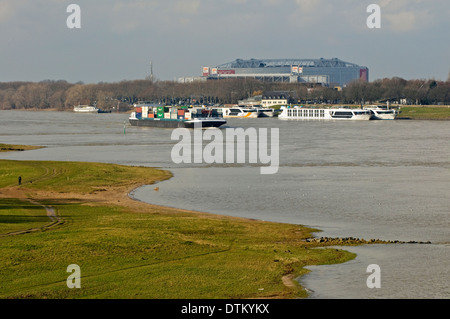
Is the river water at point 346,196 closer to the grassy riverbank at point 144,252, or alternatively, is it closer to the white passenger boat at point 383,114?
the grassy riverbank at point 144,252

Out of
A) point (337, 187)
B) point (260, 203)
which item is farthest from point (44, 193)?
Answer: point (337, 187)

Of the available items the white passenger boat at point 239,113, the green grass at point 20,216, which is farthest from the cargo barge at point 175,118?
the green grass at point 20,216

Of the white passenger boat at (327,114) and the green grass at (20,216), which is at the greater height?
the white passenger boat at (327,114)

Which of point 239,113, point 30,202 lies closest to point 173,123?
point 239,113

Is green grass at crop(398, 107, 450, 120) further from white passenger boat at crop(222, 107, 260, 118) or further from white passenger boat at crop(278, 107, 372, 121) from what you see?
white passenger boat at crop(222, 107, 260, 118)

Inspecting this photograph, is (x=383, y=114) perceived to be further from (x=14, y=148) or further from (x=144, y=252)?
(x=144, y=252)

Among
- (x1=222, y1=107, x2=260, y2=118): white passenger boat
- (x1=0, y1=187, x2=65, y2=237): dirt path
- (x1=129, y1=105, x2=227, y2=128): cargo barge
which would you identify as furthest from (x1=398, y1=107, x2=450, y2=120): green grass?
(x1=0, y1=187, x2=65, y2=237): dirt path
